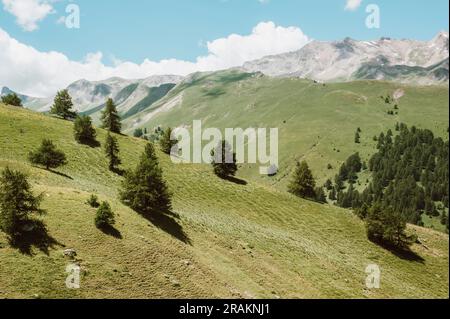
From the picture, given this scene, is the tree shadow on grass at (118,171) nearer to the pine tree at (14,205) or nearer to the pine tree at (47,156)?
the pine tree at (47,156)

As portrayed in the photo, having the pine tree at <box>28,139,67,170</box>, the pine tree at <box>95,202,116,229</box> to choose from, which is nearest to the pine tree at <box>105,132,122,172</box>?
the pine tree at <box>28,139,67,170</box>

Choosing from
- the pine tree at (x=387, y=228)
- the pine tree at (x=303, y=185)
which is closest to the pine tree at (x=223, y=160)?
the pine tree at (x=303, y=185)

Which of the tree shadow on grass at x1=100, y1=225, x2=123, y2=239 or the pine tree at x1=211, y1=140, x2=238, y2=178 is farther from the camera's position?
the pine tree at x1=211, y1=140, x2=238, y2=178

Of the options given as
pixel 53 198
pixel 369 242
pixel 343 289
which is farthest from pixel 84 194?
pixel 369 242

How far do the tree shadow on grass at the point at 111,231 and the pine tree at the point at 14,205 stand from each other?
23.2ft

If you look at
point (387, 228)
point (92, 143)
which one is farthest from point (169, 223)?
point (92, 143)

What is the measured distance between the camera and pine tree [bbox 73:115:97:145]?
85.1 m

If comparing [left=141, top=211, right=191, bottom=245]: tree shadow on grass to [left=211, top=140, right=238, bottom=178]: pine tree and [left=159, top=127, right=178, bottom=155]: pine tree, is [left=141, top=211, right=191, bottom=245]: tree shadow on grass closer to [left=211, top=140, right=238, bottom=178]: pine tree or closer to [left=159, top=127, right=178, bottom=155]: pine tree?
[left=211, top=140, right=238, bottom=178]: pine tree

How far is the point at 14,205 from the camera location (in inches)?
1425

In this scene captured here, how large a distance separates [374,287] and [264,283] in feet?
58.7

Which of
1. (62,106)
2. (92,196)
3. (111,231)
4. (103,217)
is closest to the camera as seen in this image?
(103,217)

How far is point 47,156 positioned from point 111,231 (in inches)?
1129

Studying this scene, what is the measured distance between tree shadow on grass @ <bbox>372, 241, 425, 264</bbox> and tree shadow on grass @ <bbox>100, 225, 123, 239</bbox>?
4554 cm

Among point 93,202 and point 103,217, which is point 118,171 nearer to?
point 93,202
